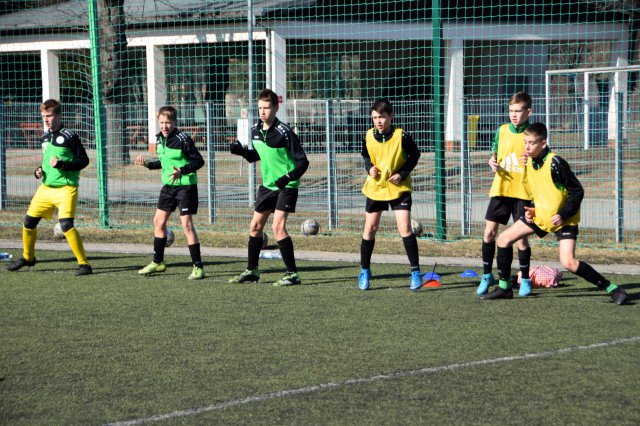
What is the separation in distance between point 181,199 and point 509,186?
135 inches

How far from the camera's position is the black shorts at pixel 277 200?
29.7ft

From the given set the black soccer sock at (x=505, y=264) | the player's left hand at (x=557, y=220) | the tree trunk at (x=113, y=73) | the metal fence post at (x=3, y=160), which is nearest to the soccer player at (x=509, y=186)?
the black soccer sock at (x=505, y=264)

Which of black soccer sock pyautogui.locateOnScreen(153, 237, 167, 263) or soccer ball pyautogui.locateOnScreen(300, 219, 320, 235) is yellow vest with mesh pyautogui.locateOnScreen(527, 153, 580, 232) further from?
soccer ball pyautogui.locateOnScreen(300, 219, 320, 235)

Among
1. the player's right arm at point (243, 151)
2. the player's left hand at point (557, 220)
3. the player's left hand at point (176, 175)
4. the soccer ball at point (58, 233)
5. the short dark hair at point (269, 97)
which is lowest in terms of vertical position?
the soccer ball at point (58, 233)

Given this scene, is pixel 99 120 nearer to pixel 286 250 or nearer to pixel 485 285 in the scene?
pixel 286 250

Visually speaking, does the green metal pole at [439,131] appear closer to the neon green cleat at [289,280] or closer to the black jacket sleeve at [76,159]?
the neon green cleat at [289,280]

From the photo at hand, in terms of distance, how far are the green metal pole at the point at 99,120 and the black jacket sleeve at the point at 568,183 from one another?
8.44 metres

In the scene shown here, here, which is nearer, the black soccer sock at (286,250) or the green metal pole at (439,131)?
the black soccer sock at (286,250)

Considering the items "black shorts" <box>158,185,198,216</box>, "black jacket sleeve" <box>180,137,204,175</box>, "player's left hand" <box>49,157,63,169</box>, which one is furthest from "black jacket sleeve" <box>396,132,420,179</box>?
"player's left hand" <box>49,157,63,169</box>

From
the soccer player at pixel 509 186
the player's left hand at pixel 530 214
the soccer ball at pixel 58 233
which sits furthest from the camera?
the soccer ball at pixel 58 233

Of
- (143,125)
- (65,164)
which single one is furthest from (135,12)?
(65,164)

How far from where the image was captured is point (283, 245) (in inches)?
361

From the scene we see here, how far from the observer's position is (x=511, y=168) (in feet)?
27.9

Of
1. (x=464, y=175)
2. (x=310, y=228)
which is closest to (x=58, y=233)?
(x=310, y=228)
